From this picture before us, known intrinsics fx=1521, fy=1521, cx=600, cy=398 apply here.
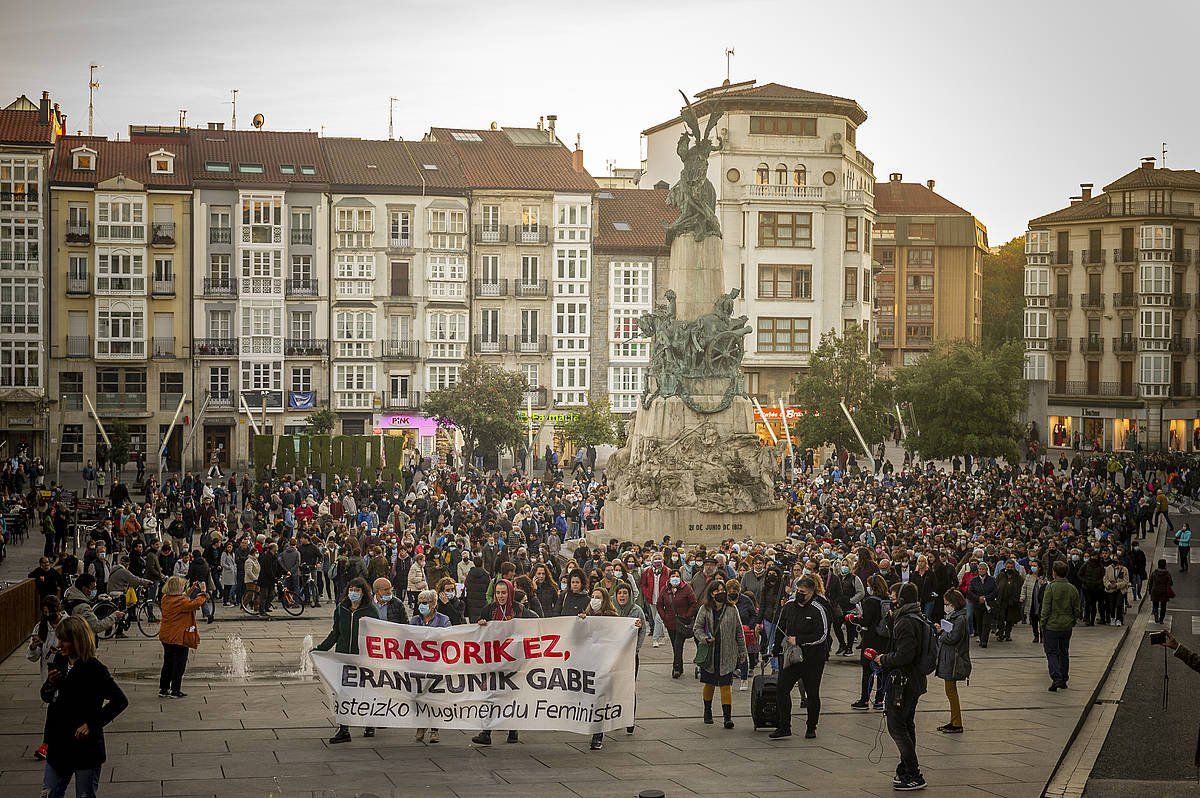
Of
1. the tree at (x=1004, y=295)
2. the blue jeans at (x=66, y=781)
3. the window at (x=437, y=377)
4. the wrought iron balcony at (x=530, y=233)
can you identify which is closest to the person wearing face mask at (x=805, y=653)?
the blue jeans at (x=66, y=781)

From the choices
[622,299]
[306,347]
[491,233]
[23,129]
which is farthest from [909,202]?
[23,129]

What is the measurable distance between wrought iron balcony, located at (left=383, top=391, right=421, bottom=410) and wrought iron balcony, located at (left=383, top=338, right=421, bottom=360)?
1792 millimetres

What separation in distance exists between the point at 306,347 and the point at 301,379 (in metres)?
1.59

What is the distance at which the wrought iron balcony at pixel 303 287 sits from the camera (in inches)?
2928

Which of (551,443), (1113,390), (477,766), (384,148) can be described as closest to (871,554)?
(477,766)

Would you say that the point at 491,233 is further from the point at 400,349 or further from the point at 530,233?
the point at 400,349

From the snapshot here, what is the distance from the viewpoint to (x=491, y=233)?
3063 inches

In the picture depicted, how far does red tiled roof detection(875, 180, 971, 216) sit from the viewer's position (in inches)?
4434

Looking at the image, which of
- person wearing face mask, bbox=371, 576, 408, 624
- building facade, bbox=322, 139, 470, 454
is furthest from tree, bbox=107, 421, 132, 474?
person wearing face mask, bbox=371, 576, 408, 624

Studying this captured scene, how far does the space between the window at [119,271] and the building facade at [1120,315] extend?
51430mm

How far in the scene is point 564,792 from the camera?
13.6 m

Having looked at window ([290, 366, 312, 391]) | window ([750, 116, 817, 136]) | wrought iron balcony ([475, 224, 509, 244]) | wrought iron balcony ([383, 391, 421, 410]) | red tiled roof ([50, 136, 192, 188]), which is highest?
window ([750, 116, 817, 136])

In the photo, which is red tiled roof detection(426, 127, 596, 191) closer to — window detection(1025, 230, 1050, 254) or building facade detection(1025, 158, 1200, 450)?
window detection(1025, 230, 1050, 254)

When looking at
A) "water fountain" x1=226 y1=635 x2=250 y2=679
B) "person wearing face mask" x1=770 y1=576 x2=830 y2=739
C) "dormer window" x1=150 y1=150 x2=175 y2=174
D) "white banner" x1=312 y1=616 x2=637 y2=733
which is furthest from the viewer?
"dormer window" x1=150 y1=150 x2=175 y2=174
